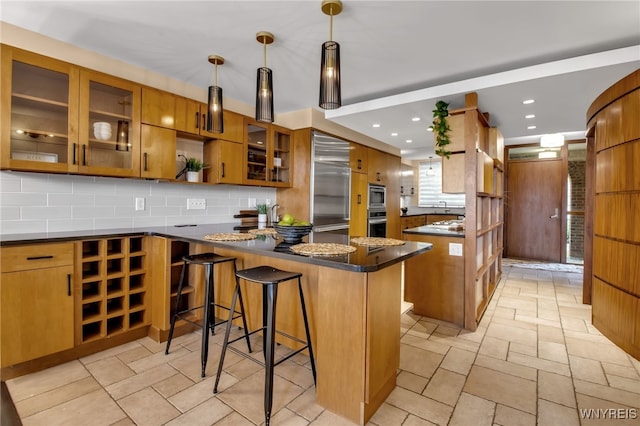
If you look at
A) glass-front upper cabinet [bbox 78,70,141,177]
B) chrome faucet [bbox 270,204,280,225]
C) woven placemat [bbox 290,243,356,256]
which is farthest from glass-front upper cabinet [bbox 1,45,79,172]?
chrome faucet [bbox 270,204,280,225]

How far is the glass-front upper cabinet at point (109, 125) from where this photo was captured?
239cm

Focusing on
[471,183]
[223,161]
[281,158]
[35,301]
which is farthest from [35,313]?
[471,183]

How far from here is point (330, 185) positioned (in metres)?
4.42

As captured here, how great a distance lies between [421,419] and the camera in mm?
1686

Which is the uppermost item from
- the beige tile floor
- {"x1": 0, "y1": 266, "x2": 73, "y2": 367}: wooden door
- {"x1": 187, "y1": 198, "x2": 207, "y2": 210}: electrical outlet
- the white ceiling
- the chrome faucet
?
the white ceiling

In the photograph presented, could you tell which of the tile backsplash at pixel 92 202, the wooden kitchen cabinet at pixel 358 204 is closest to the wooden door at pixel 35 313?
the tile backsplash at pixel 92 202

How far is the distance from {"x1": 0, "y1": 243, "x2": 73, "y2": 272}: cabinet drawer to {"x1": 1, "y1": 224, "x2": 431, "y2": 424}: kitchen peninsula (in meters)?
0.01

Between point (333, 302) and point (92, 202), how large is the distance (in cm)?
237

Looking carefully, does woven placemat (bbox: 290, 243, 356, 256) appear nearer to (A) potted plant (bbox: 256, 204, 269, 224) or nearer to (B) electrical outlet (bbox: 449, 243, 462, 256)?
(B) electrical outlet (bbox: 449, 243, 462, 256)

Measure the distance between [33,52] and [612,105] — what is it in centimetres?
464

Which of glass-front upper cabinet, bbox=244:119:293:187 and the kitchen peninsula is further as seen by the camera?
glass-front upper cabinet, bbox=244:119:293:187

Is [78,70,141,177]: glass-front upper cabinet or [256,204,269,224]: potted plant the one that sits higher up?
[78,70,141,177]: glass-front upper cabinet

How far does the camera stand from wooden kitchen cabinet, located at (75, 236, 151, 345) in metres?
2.33

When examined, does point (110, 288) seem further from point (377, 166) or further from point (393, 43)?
point (377, 166)
